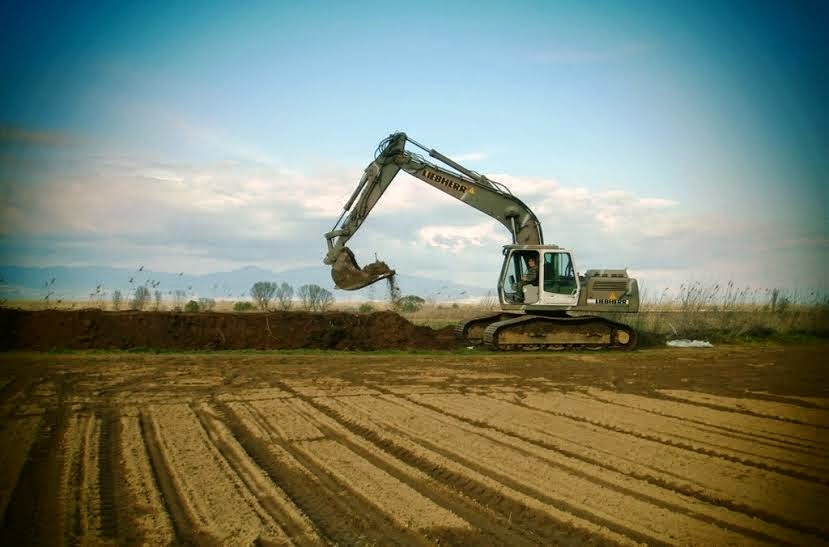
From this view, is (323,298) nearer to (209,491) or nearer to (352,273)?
(352,273)

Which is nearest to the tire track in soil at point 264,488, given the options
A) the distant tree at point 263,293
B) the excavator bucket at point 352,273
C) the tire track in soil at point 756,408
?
the tire track in soil at point 756,408

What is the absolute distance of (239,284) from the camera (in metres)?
173

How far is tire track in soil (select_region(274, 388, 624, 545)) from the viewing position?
4316 mm

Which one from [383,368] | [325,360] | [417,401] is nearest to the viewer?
[417,401]

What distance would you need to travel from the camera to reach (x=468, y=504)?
490 cm

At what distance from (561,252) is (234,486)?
1283cm

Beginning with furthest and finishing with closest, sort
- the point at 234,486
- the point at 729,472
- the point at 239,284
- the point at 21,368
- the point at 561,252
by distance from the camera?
1. the point at 239,284
2. the point at 561,252
3. the point at 21,368
4. the point at 729,472
5. the point at 234,486

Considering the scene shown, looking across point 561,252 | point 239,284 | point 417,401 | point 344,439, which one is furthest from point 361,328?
point 239,284

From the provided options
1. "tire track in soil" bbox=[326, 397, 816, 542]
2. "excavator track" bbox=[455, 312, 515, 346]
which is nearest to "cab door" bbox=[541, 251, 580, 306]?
"excavator track" bbox=[455, 312, 515, 346]

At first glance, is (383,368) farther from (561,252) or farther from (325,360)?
(561,252)

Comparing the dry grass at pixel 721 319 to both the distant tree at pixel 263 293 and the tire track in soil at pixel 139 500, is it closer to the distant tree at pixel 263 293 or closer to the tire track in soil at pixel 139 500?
the distant tree at pixel 263 293

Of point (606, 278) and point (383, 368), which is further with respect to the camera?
point (606, 278)

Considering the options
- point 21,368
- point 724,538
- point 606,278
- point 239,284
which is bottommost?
point 724,538

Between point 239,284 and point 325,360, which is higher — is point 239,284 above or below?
above
